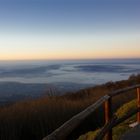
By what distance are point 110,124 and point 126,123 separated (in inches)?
153

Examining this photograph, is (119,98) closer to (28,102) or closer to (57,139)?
(28,102)

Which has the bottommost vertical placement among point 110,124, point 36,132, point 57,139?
point 36,132

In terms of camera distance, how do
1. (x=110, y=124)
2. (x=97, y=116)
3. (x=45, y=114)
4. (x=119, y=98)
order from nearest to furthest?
(x=110, y=124) < (x=45, y=114) < (x=97, y=116) < (x=119, y=98)

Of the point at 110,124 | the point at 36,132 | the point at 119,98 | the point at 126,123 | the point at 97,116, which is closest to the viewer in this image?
the point at 110,124

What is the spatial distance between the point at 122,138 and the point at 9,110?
19.0 ft

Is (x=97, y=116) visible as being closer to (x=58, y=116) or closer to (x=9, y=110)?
(x=58, y=116)

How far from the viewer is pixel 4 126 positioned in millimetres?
11195

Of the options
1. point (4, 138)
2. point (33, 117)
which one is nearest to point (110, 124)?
point (4, 138)

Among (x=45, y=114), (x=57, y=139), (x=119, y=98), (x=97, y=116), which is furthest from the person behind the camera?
(x=119, y=98)

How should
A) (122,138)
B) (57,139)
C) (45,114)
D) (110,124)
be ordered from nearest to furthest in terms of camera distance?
1. (57,139)
2. (110,124)
3. (122,138)
4. (45,114)

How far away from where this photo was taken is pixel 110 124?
5.80m

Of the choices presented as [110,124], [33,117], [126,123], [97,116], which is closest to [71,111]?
[97,116]

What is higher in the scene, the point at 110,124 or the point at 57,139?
the point at 57,139

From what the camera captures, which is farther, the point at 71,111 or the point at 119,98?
the point at 119,98
